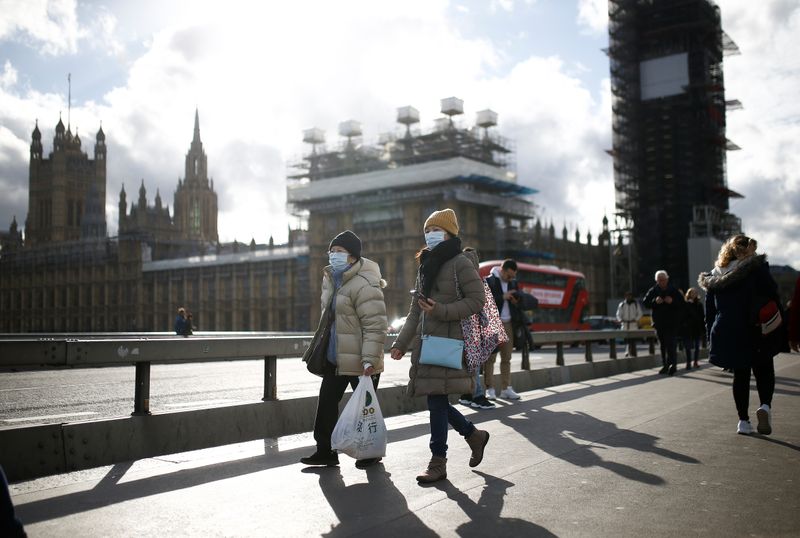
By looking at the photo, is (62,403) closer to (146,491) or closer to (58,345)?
(58,345)

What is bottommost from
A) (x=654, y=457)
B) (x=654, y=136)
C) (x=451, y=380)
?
(x=654, y=457)

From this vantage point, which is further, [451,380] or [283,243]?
[283,243]

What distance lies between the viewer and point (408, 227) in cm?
7625

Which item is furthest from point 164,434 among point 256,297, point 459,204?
point 256,297

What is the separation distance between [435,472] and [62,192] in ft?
516

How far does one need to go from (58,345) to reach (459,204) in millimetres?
68976

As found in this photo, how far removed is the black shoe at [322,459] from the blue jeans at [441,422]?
35.1 inches

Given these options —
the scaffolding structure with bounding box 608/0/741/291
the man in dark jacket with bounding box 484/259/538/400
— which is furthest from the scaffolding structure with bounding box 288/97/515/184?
the man in dark jacket with bounding box 484/259/538/400

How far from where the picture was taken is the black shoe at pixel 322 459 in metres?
5.96

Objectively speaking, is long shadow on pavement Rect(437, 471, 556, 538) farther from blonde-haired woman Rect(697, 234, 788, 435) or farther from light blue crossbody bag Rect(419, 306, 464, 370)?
blonde-haired woman Rect(697, 234, 788, 435)

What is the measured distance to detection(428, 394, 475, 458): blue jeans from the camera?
5.46 metres

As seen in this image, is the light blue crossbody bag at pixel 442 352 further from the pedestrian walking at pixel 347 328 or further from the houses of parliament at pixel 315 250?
the houses of parliament at pixel 315 250

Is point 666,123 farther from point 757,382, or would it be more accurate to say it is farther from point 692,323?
point 757,382

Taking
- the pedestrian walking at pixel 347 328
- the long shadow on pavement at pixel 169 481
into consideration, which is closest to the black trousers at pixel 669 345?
the long shadow on pavement at pixel 169 481
